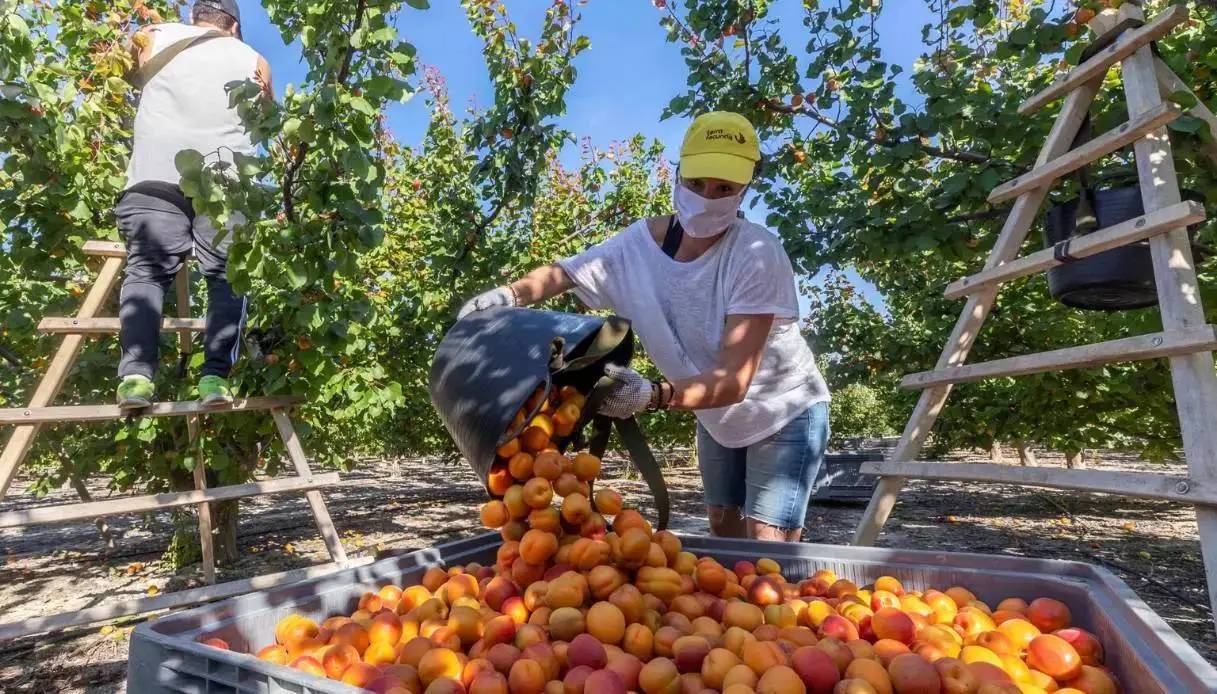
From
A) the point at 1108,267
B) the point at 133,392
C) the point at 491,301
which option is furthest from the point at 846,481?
the point at 133,392

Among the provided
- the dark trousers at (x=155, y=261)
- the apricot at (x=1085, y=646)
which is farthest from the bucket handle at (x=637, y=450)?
the dark trousers at (x=155, y=261)

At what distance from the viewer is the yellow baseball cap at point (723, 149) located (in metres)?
1.97

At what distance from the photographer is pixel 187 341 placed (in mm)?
3895

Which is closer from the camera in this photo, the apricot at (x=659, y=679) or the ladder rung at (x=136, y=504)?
the apricot at (x=659, y=679)

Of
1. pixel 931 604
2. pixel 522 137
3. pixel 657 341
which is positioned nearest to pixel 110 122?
pixel 522 137

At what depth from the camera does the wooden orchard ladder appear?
6.41ft

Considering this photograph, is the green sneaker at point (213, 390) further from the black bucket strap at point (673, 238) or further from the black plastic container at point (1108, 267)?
the black plastic container at point (1108, 267)

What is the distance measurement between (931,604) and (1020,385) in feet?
20.7

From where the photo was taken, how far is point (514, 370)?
1468mm

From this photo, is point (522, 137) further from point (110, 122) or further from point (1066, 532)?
point (1066, 532)

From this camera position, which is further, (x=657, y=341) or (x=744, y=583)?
(x=657, y=341)

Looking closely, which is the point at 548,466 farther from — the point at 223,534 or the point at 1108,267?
the point at 223,534

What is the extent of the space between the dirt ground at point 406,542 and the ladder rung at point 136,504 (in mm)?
703

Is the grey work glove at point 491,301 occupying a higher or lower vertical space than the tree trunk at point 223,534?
higher
